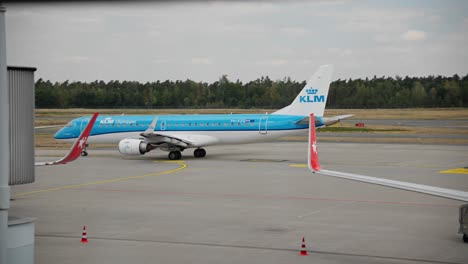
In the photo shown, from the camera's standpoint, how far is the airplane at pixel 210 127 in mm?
38781

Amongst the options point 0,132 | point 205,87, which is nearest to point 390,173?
point 0,132

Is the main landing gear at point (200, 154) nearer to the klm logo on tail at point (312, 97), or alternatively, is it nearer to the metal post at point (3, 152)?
the klm logo on tail at point (312, 97)

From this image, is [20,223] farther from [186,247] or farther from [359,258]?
[359,258]

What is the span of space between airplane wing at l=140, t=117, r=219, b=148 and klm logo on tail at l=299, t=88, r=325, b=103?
241 inches

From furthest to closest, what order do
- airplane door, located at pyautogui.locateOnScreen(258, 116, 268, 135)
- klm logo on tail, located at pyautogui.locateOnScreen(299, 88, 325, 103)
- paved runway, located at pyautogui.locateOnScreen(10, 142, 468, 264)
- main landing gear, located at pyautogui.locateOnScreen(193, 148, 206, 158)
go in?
main landing gear, located at pyautogui.locateOnScreen(193, 148, 206, 158), airplane door, located at pyautogui.locateOnScreen(258, 116, 268, 135), klm logo on tail, located at pyautogui.locateOnScreen(299, 88, 325, 103), paved runway, located at pyautogui.locateOnScreen(10, 142, 468, 264)

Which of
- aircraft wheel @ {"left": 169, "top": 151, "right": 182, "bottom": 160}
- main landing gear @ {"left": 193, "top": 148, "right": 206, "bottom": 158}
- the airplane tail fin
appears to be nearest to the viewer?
the airplane tail fin

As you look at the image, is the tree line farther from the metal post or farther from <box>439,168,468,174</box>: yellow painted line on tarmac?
the metal post

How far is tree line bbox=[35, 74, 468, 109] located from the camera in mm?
40312

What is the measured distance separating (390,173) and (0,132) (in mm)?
25570

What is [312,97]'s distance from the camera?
38.9 m

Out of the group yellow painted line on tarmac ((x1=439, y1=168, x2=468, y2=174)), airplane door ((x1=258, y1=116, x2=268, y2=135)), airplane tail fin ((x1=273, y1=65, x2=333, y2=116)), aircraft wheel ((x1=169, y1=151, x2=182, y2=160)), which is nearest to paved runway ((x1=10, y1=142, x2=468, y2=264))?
yellow painted line on tarmac ((x1=439, y1=168, x2=468, y2=174))

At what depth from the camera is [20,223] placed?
1183 cm

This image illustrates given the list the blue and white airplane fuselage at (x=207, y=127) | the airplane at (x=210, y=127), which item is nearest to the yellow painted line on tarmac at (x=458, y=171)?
the airplane at (x=210, y=127)

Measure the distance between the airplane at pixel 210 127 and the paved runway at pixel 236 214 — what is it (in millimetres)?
2409
